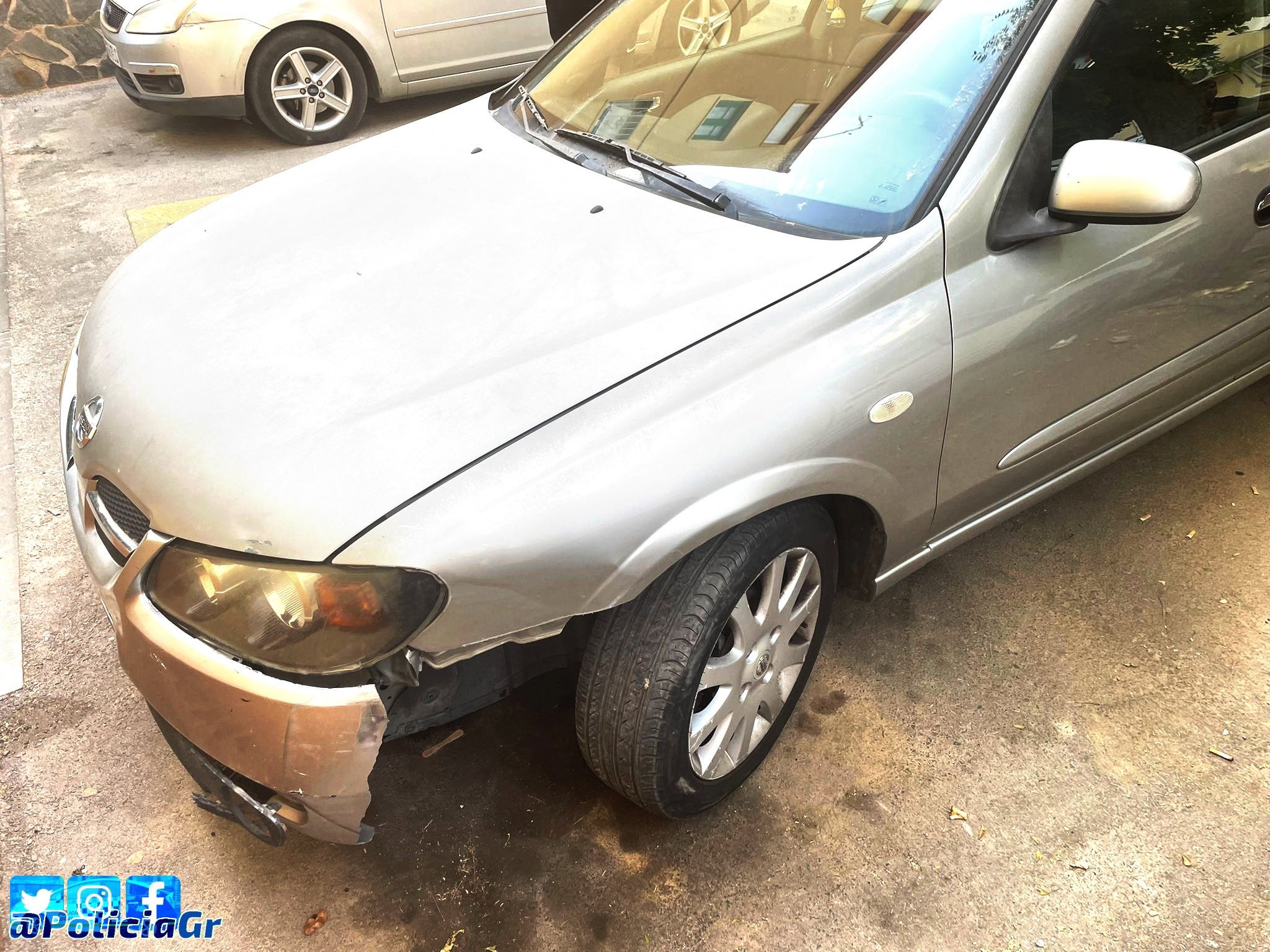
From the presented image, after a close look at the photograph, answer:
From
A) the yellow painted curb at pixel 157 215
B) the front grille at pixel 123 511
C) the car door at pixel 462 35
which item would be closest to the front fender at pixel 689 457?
the front grille at pixel 123 511

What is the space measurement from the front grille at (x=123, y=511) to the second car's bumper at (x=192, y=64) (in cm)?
449

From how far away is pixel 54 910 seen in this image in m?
1.96

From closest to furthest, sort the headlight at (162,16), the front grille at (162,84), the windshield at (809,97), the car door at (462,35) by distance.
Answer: the windshield at (809,97), the headlight at (162,16), the front grille at (162,84), the car door at (462,35)

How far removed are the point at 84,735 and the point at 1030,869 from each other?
2119 mm

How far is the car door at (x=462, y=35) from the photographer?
564cm

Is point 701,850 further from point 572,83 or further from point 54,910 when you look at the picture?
point 572,83

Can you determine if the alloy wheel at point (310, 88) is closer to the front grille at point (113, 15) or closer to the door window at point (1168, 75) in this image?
the front grille at point (113, 15)

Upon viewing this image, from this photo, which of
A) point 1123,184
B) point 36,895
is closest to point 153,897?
point 36,895

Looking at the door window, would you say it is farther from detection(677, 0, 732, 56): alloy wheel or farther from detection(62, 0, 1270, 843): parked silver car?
detection(677, 0, 732, 56): alloy wheel

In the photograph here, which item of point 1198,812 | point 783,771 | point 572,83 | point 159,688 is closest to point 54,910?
point 159,688

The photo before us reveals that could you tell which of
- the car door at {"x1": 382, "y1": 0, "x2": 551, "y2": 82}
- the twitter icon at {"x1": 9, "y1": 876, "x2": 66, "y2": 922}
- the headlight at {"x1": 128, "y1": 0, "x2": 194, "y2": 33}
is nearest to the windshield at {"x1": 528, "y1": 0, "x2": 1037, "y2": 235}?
the twitter icon at {"x1": 9, "y1": 876, "x2": 66, "y2": 922}

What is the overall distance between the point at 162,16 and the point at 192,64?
10.9 inches

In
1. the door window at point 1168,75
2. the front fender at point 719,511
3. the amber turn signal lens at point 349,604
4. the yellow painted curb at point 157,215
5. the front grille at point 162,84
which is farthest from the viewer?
the front grille at point 162,84

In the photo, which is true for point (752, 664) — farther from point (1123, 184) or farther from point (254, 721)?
point (1123, 184)
